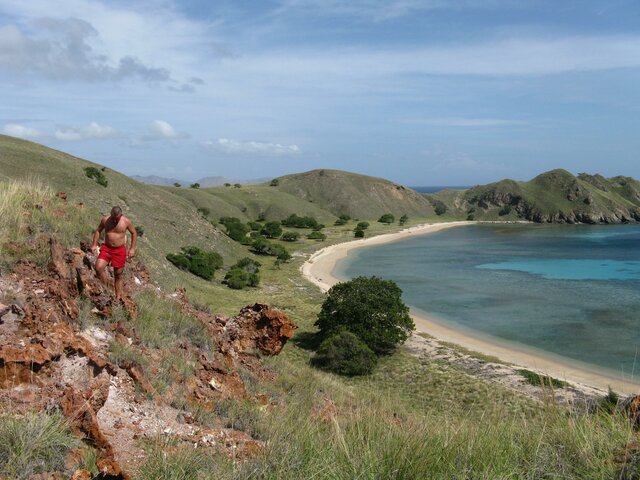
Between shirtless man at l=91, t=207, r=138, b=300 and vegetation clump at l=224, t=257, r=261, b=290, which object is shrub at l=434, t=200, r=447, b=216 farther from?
shirtless man at l=91, t=207, r=138, b=300

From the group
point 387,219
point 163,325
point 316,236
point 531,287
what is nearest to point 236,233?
point 316,236

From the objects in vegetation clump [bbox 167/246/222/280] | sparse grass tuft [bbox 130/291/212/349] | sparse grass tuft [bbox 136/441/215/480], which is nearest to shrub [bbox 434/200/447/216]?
vegetation clump [bbox 167/246/222/280]

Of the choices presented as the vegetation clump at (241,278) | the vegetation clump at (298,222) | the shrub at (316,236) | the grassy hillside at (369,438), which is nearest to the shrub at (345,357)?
the grassy hillside at (369,438)

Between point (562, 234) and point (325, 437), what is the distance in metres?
112

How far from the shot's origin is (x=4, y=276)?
8.30m

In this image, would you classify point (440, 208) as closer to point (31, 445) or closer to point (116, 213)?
point (116, 213)

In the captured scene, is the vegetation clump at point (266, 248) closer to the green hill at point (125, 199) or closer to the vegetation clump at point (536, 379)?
the green hill at point (125, 199)

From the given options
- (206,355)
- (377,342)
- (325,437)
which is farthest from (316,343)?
(325,437)

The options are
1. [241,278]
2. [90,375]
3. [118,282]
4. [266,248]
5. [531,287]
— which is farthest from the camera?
[266,248]

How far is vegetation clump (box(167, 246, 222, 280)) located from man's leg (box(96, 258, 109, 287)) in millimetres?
29455

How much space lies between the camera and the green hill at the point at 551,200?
132000 mm

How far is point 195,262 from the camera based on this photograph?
39.8m

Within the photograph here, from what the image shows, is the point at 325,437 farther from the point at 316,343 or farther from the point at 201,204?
the point at 201,204

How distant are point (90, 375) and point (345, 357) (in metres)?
15.7
